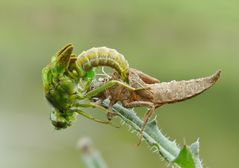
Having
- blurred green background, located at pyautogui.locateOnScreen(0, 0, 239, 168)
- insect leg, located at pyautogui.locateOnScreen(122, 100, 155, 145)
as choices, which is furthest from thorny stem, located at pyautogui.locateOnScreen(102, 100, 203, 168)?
blurred green background, located at pyautogui.locateOnScreen(0, 0, 239, 168)

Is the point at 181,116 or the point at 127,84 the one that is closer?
the point at 127,84

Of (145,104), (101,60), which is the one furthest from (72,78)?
(145,104)

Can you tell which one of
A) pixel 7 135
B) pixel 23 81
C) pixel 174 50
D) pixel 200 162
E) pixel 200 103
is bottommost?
pixel 200 162

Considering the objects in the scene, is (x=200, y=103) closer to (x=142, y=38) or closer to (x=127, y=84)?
(x=142, y=38)

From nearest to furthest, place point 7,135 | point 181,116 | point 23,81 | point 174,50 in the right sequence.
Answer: point 7,135, point 181,116, point 23,81, point 174,50

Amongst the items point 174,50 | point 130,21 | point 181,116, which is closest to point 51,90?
point 181,116

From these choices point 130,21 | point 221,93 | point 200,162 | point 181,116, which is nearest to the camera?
point 200,162

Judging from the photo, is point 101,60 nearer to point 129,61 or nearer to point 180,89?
point 180,89
